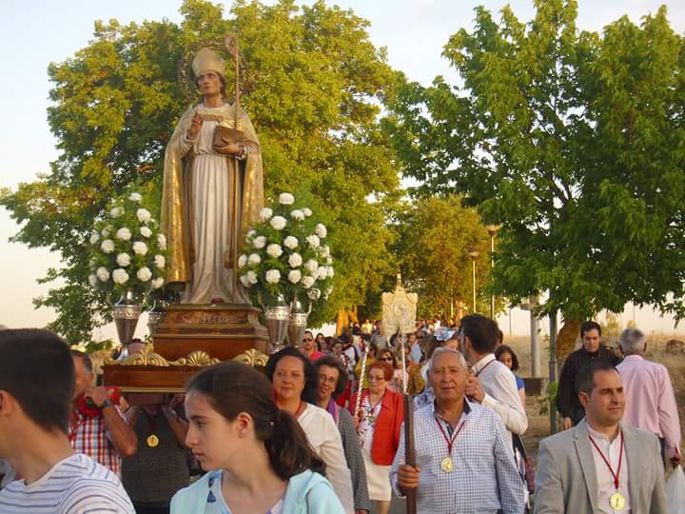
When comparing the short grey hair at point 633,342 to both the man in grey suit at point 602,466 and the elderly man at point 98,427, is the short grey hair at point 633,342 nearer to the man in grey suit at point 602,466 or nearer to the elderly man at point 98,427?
the man in grey suit at point 602,466

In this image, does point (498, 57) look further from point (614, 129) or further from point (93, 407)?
point (93, 407)

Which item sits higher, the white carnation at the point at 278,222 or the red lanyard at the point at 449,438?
the white carnation at the point at 278,222

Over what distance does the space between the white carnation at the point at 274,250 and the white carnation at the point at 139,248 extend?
1.33 meters

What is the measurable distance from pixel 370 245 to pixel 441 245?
27.4 metres

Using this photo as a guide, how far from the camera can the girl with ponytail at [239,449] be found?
3.85 m

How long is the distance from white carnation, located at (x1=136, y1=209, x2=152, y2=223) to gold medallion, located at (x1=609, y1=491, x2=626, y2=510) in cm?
794

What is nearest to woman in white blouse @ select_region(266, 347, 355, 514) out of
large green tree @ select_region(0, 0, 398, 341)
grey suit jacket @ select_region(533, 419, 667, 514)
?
grey suit jacket @ select_region(533, 419, 667, 514)

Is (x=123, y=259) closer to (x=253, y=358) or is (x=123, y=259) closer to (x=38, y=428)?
(x=253, y=358)

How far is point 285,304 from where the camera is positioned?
13.0 metres

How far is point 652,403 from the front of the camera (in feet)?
32.2

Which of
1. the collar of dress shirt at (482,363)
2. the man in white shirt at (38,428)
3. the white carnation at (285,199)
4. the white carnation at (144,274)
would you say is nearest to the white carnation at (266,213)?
the white carnation at (285,199)

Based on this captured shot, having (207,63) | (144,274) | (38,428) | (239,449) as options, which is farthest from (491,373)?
(207,63)

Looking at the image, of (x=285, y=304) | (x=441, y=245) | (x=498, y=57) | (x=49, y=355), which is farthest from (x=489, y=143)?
(x=441, y=245)

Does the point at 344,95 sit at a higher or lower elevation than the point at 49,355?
higher
